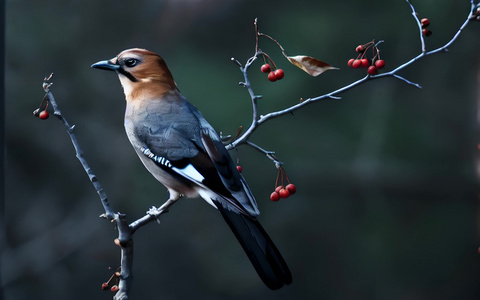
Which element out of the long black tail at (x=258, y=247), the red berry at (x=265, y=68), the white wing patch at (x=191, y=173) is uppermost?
the red berry at (x=265, y=68)

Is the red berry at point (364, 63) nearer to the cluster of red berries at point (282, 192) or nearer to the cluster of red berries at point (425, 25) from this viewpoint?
the cluster of red berries at point (425, 25)

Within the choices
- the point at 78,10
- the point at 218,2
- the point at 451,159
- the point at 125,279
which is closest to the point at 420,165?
the point at 451,159

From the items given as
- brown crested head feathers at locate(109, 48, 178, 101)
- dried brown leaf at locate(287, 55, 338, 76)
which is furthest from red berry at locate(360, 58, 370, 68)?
brown crested head feathers at locate(109, 48, 178, 101)

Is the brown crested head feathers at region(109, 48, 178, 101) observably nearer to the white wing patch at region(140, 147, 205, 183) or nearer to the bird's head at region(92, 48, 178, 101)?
the bird's head at region(92, 48, 178, 101)

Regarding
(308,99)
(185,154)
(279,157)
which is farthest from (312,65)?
(185,154)

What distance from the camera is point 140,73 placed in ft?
5.75

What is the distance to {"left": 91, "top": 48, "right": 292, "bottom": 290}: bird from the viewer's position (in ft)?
5.12

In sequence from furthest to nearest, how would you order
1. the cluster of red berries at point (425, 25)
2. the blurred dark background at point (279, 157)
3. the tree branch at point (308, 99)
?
the blurred dark background at point (279, 157)
the cluster of red berries at point (425, 25)
the tree branch at point (308, 99)

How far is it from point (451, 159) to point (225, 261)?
0.89m

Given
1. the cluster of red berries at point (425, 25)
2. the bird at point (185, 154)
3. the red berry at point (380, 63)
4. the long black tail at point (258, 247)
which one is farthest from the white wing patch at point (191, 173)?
the cluster of red berries at point (425, 25)

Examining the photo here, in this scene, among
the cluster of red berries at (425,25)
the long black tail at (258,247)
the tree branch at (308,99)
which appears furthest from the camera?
the cluster of red berries at (425,25)

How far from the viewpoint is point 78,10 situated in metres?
2.01

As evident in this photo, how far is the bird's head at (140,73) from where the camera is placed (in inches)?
68.7

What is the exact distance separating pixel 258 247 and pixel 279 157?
46 cm
